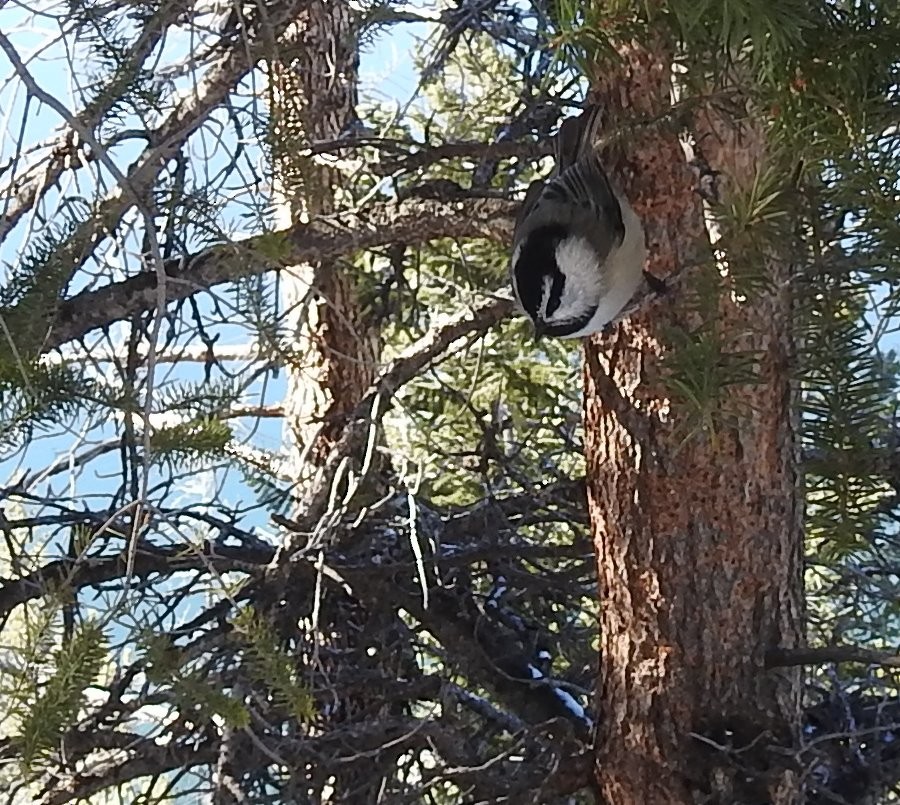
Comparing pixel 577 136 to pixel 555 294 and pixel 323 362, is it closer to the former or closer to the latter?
pixel 555 294

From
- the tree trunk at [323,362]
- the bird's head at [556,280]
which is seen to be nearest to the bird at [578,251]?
the bird's head at [556,280]

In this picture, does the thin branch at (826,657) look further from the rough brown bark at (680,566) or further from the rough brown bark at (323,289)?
the rough brown bark at (323,289)

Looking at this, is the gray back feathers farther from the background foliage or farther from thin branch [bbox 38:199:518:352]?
thin branch [bbox 38:199:518:352]

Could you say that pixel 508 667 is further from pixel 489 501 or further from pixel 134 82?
pixel 134 82

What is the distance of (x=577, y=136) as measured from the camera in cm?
135

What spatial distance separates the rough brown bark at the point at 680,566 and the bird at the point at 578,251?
51mm

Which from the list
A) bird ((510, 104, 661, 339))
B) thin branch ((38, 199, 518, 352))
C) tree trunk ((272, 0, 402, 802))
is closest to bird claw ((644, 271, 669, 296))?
bird ((510, 104, 661, 339))

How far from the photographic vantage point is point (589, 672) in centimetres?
201

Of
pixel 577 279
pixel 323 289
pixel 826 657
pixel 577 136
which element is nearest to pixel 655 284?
pixel 577 279

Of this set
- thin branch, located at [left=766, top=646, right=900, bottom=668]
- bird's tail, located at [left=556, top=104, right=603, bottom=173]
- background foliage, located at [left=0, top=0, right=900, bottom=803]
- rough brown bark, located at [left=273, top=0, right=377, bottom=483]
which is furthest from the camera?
rough brown bark, located at [left=273, top=0, right=377, bottom=483]

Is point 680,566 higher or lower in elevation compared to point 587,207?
lower

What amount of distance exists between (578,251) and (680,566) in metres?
0.44

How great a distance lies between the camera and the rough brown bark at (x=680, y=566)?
1413 millimetres

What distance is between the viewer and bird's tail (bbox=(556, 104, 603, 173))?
129 centimetres
